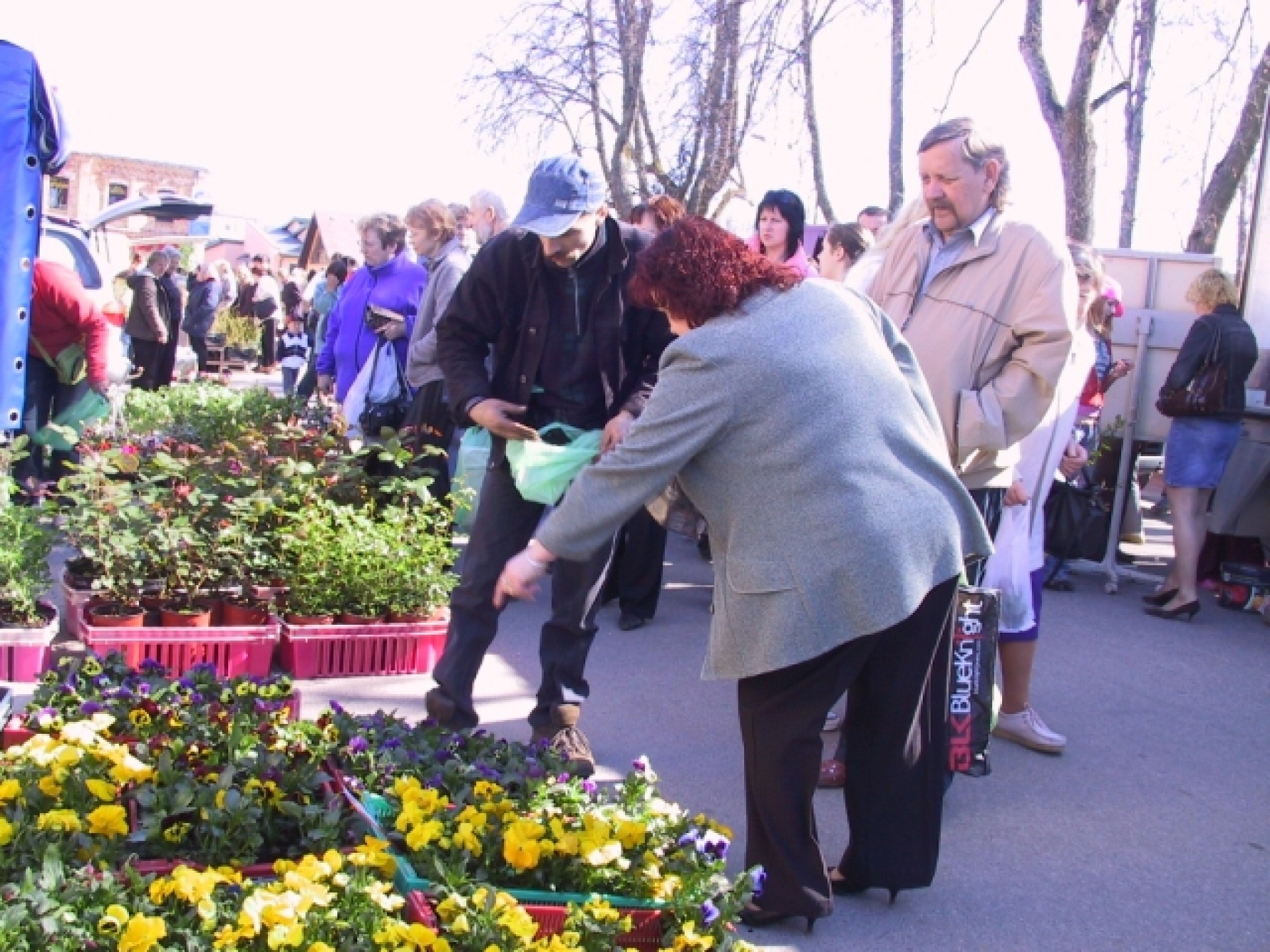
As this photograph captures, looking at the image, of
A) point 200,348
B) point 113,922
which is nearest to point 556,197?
point 113,922

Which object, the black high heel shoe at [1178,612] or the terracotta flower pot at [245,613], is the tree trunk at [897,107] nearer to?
the black high heel shoe at [1178,612]

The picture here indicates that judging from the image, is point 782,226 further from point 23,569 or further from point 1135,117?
point 1135,117

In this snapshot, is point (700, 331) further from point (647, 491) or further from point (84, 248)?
point (84, 248)

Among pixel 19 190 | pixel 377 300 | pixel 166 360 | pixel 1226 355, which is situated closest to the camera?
pixel 19 190

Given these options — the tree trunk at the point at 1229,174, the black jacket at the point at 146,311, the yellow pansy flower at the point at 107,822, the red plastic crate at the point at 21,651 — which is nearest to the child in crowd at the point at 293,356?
the black jacket at the point at 146,311

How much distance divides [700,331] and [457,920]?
4.31 ft

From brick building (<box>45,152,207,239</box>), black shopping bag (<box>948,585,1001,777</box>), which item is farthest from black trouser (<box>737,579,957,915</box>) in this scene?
brick building (<box>45,152,207,239</box>)

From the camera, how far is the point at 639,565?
20.8 feet

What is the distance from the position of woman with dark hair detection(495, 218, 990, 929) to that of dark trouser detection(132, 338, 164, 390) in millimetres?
11273

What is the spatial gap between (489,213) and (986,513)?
395cm

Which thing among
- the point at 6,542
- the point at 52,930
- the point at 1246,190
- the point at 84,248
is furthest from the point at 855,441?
the point at 1246,190

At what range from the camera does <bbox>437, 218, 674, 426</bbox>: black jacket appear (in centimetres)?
413

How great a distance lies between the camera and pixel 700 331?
9.75ft

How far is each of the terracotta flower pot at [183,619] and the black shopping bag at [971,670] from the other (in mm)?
2706
